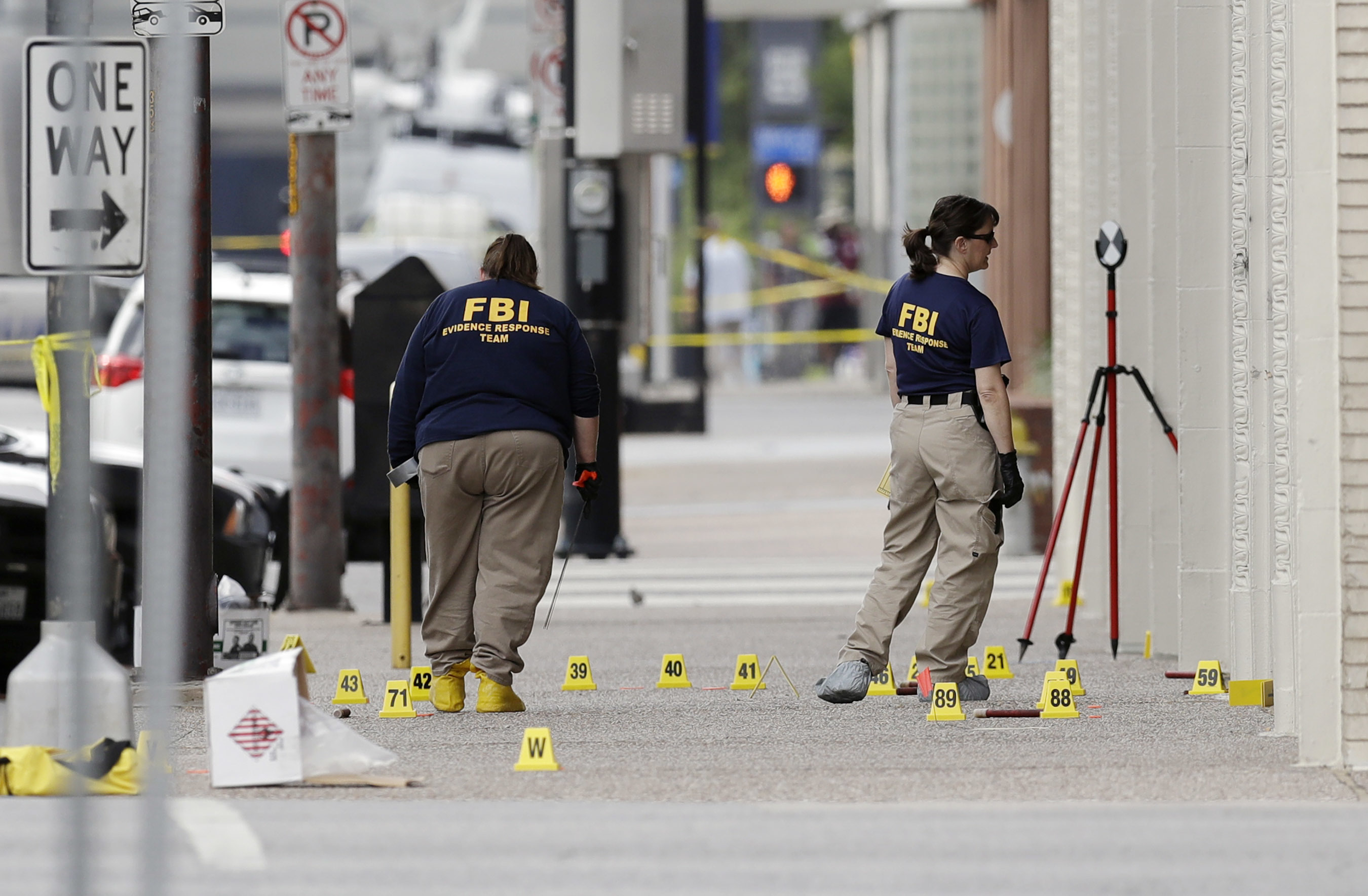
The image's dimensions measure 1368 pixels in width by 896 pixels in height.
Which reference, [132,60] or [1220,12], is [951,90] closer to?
[1220,12]

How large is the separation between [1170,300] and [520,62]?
112ft

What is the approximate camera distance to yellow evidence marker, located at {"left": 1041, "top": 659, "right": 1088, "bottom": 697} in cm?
877

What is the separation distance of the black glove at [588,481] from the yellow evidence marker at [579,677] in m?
0.84

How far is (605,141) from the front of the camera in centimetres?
1448

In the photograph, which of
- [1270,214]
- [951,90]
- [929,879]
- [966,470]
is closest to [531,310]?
[966,470]

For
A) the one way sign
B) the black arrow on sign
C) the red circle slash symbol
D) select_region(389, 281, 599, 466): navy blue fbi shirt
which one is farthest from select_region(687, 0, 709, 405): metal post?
the black arrow on sign

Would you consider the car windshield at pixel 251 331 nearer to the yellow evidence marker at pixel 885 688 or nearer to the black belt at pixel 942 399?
the yellow evidence marker at pixel 885 688

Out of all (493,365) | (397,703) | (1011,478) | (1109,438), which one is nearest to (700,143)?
(1109,438)

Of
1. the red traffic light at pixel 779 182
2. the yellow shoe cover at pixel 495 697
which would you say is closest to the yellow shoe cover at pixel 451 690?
the yellow shoe cover at pixel 495 697

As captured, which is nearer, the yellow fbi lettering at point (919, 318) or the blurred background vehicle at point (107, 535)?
the yellow fbi lettering at point (919, 318)

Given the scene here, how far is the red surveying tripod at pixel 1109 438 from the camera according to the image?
954 cm

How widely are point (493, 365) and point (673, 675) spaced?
1.55m

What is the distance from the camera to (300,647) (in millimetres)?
7379

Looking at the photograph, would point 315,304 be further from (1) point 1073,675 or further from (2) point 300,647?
(2) point 300,647
